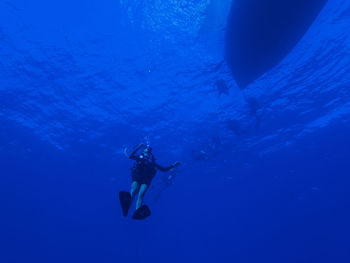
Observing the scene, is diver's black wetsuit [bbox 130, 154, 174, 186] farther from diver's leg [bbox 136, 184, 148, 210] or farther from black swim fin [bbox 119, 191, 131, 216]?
black swim fin [bbox 119, 191, 131, 216]

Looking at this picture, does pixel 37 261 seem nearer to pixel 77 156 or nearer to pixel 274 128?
pixel 77 156

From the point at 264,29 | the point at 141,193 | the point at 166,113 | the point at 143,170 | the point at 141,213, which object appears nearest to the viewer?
the point at 141,213

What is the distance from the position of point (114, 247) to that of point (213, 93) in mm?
64654

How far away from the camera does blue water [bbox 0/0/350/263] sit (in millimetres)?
13258

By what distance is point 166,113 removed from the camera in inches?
770

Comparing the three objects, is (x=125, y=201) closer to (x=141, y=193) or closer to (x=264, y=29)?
(x=141, y=193)

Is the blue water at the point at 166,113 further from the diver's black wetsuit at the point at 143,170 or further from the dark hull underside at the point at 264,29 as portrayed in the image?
the diver's black wetsuit at the point at 143,170

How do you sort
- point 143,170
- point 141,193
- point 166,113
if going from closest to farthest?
1. point 141,193
2. point 143,170
3. point 166,113

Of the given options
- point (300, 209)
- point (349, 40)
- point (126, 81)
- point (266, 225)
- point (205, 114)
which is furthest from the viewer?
point (266, 225)

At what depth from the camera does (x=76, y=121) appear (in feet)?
69.8

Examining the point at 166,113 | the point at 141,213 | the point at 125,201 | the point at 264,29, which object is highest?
the point at 166,113

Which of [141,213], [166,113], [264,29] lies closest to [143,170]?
[141,213]

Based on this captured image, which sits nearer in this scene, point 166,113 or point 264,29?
point 264,29

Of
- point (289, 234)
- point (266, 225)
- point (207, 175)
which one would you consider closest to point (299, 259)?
point (289, 234)
